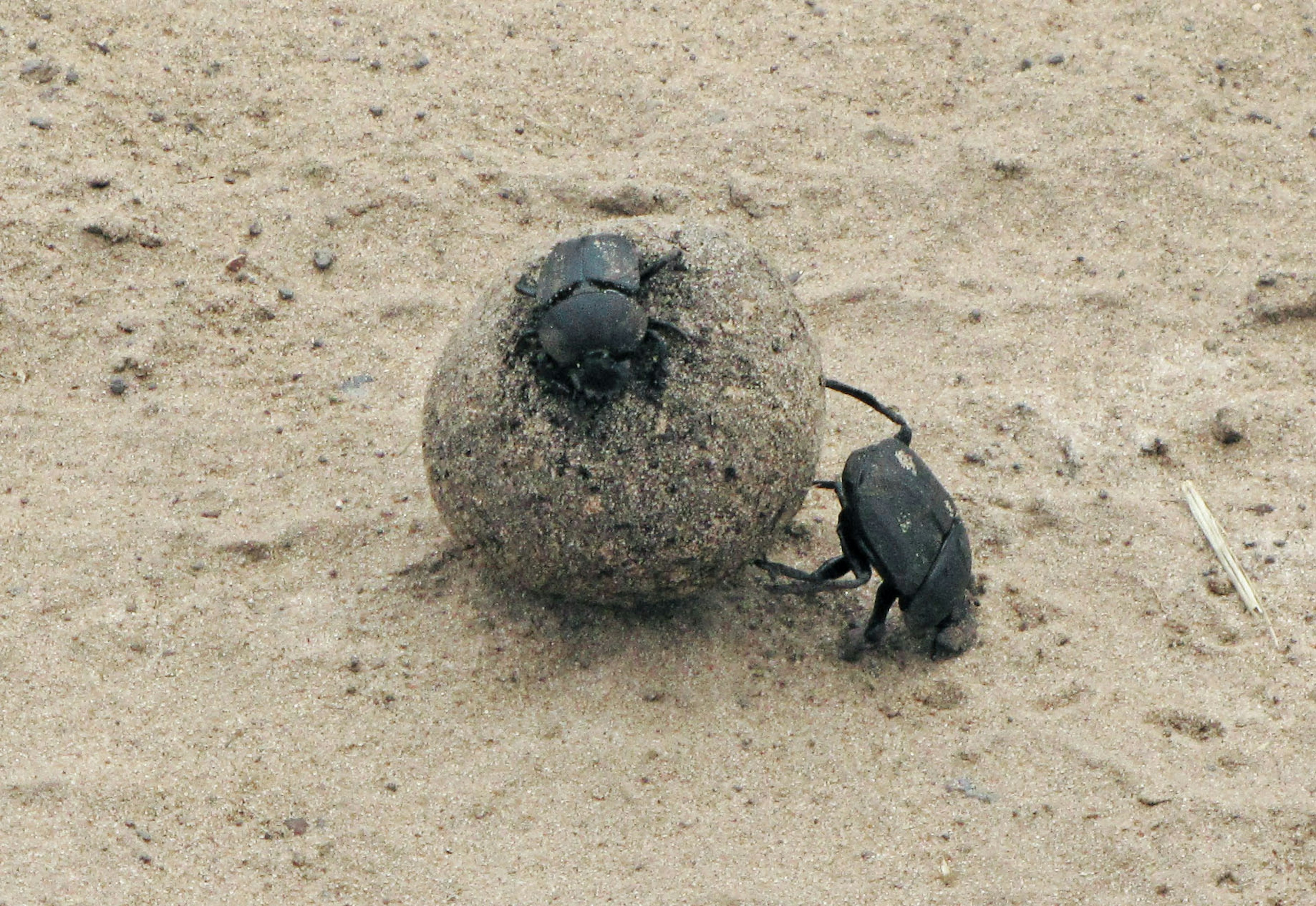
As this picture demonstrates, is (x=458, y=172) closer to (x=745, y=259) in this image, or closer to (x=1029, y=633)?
(x=745, y=259)

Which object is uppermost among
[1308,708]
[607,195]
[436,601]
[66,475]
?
[607,195]

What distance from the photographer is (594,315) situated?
3.30 metres

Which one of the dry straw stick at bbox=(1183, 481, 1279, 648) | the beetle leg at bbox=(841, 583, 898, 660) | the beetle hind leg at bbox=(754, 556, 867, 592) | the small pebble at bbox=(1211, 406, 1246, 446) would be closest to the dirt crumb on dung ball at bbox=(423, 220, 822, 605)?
the beetle hind leg at bbox=(754, 556, 867, 592)

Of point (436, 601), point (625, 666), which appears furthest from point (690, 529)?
point (436, 601)

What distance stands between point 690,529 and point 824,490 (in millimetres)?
1218

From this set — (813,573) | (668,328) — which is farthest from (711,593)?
(668,328)

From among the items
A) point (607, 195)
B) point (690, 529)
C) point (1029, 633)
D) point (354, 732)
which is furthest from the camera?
point (607, 195)

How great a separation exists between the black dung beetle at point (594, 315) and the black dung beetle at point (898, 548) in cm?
73

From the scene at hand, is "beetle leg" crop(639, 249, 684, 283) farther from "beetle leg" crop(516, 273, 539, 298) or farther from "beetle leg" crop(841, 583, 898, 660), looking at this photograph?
"beetle leg" crop(841, 583, 898, 660)

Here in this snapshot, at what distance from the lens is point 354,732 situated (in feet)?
12.1

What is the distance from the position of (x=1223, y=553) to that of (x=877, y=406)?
116 centimetres

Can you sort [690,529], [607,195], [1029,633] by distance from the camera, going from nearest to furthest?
[690,529], [1029,633], [607,195]

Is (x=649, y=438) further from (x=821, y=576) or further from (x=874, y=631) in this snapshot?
(x=874, y=631)

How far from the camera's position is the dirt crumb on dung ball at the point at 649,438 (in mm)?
3406
